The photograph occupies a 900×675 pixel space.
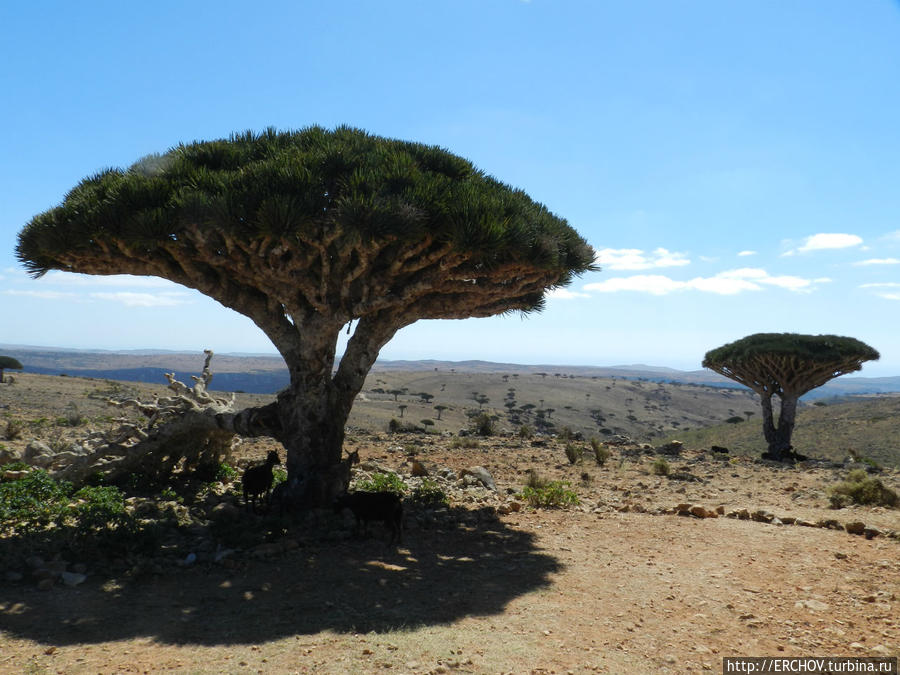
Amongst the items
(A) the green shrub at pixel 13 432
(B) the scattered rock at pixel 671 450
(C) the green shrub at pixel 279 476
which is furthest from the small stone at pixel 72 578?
(B) the scattered rock at pixel 671 450

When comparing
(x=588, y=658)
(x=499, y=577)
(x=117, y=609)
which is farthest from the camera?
(x=499, y=577)

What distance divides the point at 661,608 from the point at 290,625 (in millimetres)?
3458

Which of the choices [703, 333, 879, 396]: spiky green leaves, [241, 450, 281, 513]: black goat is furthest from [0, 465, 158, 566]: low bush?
[703, 333, 879, 396]: spiky green leaves

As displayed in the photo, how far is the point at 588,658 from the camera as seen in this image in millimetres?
4395

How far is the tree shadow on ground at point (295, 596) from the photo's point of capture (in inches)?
192

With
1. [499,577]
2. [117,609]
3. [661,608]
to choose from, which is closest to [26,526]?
[117,609]

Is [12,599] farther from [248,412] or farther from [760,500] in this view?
[760,500]

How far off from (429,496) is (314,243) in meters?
4.99

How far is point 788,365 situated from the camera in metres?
25.0

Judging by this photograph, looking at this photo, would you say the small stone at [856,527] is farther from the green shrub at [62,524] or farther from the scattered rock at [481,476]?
the green shrub at [62,524]

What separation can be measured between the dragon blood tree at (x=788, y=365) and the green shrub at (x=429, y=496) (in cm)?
1880

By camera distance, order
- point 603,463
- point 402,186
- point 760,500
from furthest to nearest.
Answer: point 603,463 < point 760,500 < point 402,186

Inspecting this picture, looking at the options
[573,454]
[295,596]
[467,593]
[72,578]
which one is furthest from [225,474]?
[573,454]

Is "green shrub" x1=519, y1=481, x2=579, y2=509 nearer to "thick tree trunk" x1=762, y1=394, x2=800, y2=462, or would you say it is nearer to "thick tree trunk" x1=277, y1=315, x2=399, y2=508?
"thick tree trunk" x1=277, y1=315, x2=399, y2=508
